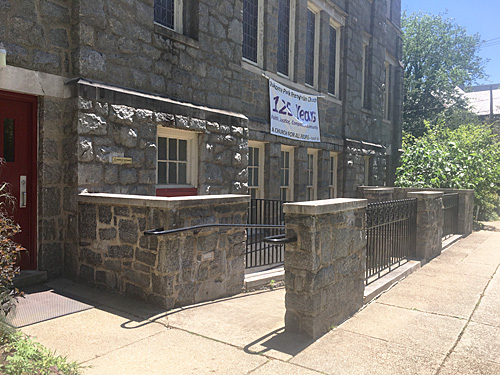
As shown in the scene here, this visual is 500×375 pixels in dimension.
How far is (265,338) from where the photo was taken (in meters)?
3.76

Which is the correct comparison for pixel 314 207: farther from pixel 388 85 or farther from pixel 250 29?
pixel 388 85

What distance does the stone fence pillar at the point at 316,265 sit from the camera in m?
3.74

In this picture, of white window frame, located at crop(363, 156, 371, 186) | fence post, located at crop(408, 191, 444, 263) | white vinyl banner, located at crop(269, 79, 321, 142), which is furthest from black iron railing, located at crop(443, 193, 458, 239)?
white window frame, located at crop(363, 156, 371, 186)

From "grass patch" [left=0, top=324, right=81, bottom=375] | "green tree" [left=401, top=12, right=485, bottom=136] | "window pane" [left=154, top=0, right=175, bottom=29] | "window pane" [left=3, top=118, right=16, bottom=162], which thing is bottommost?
"grass patch" [left=0, top=324, right=81, bottom=375]

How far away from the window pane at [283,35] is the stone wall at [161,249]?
5.73 meters

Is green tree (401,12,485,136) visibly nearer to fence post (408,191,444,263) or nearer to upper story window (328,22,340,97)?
upper story window (328,22,340,97)

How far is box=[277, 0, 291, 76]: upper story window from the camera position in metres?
9.92

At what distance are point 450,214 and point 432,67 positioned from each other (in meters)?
20.7

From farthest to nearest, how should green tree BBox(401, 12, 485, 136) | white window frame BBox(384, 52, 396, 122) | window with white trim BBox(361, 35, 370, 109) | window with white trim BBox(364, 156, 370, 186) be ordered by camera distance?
green tree BBox(401, 12, 485, 136) → white window frame BBox(384, 52, 396, 122) → window with white trim BBox(364, 156, 370, 186) → window with white trim BBox(361, 35, 370, 109)

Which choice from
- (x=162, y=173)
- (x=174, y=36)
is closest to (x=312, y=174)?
(x=162, y=173)

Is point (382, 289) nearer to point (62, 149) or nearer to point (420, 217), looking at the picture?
point (420, 217)

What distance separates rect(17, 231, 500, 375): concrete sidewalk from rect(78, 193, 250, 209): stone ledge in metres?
1.12

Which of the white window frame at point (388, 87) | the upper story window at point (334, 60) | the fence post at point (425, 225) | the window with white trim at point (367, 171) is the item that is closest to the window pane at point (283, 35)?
the upper story window at point (334, 60)

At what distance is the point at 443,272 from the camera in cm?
678
